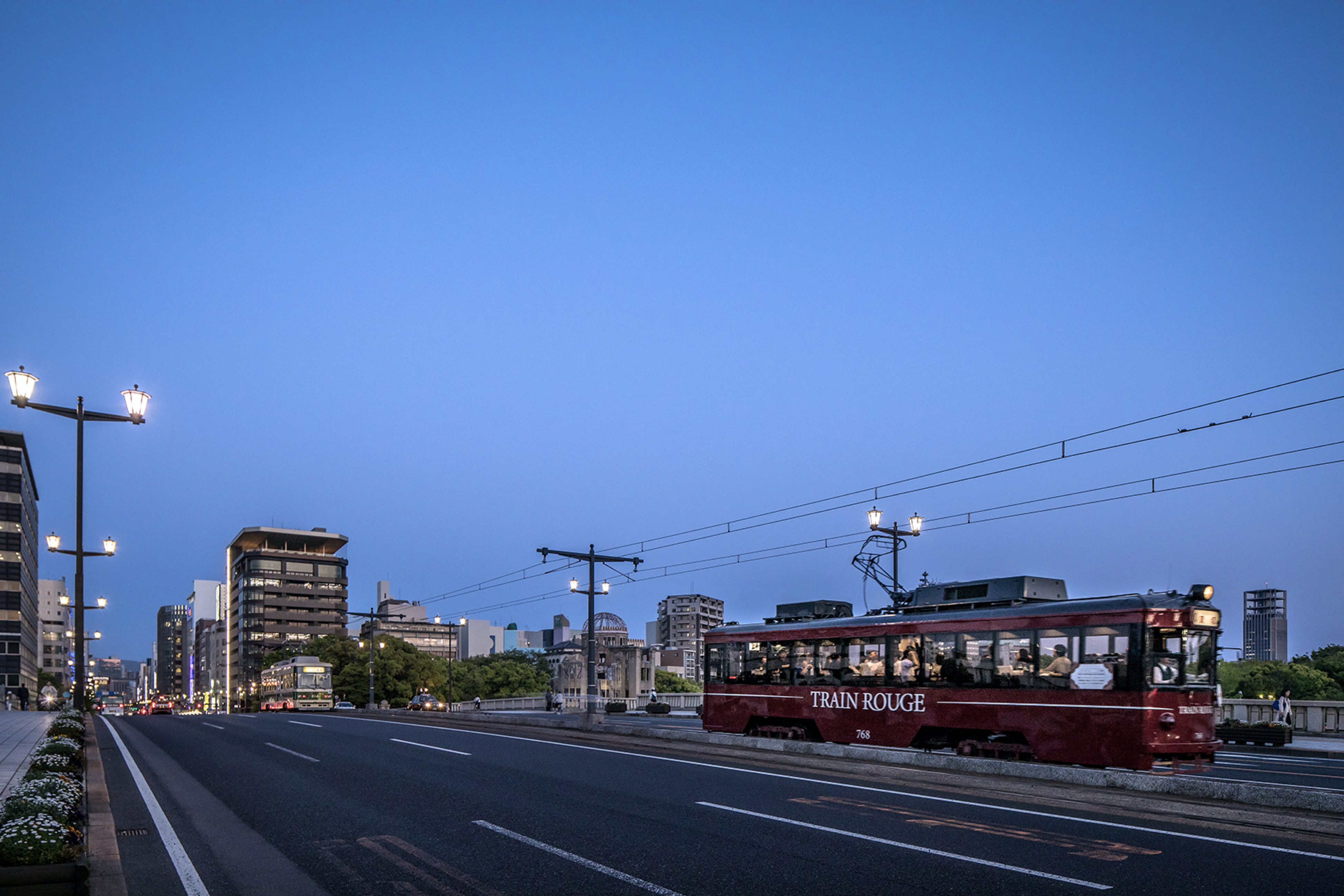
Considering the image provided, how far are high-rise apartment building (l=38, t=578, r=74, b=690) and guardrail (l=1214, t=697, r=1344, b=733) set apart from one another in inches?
6101

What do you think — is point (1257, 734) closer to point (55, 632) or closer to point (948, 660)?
point (948, 660)

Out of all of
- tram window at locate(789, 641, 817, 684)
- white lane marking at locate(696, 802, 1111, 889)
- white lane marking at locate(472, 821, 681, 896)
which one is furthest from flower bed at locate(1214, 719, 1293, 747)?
white lane marking at locate(472, 821, 681, 896)

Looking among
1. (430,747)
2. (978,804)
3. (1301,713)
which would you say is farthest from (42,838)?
(1301,713)

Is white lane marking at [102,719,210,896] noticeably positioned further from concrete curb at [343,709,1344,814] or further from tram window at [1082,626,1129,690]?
tram window at [1082,626,1129,690]

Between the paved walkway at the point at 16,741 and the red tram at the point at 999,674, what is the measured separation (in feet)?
52.4

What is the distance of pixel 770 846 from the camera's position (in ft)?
31.2

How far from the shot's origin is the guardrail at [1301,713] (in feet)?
97.5

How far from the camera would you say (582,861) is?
8.85m

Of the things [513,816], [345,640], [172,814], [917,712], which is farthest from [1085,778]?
[345,640]

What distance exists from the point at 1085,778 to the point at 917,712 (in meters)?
5.23

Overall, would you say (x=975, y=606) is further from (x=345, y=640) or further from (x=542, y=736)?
(x=345, y=640)

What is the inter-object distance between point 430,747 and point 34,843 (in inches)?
596

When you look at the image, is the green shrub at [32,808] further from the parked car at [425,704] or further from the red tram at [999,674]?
the parked car at [425,704]

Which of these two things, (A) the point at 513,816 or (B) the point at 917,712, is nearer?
(A) the point at 513,816
